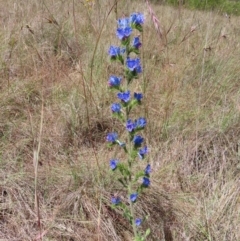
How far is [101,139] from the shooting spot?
2496 millimetres

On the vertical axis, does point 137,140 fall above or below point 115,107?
below

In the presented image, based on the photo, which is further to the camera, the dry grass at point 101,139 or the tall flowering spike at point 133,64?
the dry grass at point 101,139

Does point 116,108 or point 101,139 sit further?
point 101,139

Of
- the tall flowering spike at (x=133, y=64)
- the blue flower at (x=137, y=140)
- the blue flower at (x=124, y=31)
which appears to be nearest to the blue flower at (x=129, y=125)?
the blue flower at (x=137, y=140)

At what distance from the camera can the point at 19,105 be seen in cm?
265

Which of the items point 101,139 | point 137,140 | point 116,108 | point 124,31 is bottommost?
point 101,139

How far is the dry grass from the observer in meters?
1.94

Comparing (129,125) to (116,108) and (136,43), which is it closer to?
(116,108)

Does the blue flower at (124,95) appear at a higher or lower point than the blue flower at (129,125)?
higher

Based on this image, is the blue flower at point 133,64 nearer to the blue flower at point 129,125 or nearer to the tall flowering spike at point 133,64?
the tall flowering spike at point 133,64

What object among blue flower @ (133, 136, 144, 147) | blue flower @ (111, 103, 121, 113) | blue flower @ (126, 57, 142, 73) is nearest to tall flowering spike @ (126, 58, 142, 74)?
blue flower @ (126, 57, 142, 73)

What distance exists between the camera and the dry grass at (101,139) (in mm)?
1936

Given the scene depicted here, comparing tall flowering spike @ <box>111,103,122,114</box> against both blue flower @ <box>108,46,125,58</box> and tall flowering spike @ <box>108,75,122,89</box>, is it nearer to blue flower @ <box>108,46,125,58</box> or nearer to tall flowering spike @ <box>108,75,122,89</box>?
tall flowering spike @ <box>108,75,122,89</box>

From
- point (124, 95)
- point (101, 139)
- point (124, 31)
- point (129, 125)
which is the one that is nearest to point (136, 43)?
point (124, 31)
